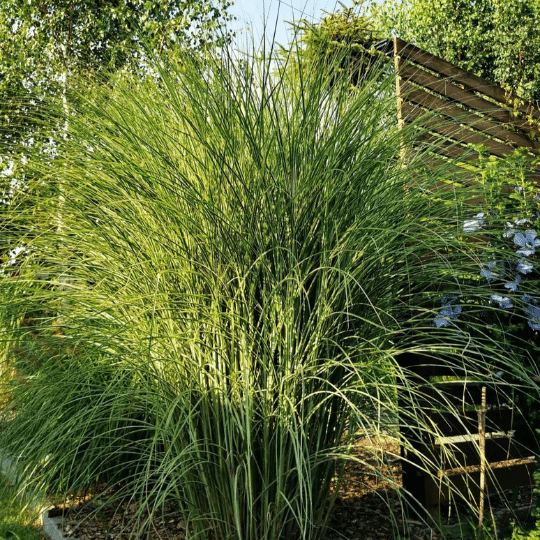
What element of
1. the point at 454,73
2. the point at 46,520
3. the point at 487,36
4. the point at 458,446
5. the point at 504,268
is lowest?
the point at 46,520

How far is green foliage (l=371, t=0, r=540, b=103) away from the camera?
15180 millimetres

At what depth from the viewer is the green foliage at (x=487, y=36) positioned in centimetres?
1518

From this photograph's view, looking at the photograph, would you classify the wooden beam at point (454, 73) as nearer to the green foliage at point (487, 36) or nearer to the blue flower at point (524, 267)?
the blue flower at point (524, 267)

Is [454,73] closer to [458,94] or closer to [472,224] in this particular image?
[458,94]

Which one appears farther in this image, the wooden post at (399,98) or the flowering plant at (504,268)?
the wooden post at (399,98)

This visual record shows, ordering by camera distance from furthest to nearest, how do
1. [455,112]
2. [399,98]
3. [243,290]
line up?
[455,112], [399,98], [243,290]

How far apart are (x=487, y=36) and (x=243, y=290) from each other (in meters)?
16.0

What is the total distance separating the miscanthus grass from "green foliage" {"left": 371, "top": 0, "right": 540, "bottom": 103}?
44.8ft

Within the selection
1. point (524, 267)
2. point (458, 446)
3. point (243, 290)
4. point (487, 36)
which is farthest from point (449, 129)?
point (487, 36)

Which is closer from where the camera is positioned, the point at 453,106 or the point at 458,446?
the point at 458,446

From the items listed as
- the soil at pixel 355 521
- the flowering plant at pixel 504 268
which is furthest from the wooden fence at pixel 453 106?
the soil at pixel 355 521

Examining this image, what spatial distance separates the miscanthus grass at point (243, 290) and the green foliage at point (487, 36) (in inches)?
538

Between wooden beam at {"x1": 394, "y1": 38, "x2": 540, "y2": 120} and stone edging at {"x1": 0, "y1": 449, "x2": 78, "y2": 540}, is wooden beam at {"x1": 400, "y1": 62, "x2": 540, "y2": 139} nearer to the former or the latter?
wooden beam at {"x1": 394, "y1": 38, "x2": 540, "y2": 120}

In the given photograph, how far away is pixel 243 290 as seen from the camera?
6.95 feet
